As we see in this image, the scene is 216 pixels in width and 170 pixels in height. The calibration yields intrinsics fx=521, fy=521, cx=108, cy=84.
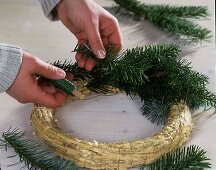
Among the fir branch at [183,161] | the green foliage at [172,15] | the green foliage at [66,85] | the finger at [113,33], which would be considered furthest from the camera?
the green foliage at [172,15]

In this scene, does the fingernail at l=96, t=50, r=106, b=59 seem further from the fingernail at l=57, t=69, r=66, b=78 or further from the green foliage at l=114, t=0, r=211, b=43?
the green foliage at l=114, t=0, r=211, b=43

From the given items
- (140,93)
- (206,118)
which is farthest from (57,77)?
(206,118)

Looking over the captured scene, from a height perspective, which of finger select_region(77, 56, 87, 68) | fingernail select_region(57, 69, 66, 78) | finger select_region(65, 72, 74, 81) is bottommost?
finger select_region(65, 72, 74, 81)

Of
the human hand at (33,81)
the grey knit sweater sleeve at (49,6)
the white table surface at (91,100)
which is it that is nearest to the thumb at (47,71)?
the human hand at (33,81)

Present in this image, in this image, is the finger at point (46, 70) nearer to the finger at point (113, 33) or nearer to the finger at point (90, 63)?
the finger at point (90, 63)

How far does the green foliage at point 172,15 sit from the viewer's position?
124cm

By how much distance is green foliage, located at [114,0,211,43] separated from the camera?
1236mm

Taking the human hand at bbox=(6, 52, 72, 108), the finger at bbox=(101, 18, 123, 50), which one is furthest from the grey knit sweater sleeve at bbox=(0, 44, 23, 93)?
the finger at bbox=(101, 18, 123, 50)

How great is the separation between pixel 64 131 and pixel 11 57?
160 millimetres

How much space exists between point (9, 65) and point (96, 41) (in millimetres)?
178

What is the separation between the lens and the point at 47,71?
89 centimetres

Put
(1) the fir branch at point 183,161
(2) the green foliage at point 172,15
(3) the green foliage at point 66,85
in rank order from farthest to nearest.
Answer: (2) the green foliage at point 172,15 < (3) the green foliage at point 66,85 < (1) the fir branch at point 183,161

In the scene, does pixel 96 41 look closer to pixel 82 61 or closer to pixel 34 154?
pixel 82 61

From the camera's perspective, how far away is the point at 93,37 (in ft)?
3.22
